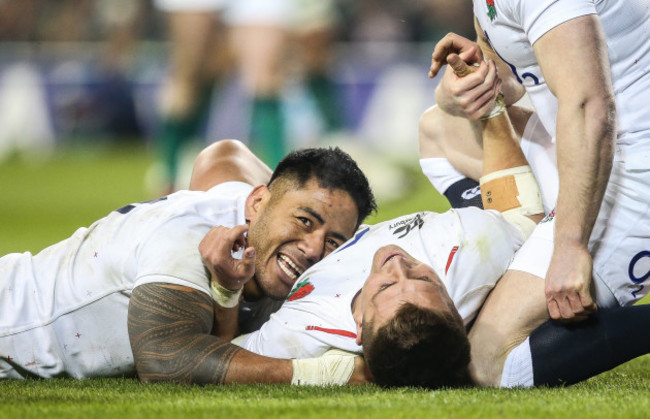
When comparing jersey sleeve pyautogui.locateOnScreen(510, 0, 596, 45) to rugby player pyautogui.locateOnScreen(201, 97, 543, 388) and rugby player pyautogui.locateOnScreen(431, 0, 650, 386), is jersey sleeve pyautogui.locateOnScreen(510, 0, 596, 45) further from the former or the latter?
rugby player pyautogui.locateOnScreen(201, 97, 543, 388)

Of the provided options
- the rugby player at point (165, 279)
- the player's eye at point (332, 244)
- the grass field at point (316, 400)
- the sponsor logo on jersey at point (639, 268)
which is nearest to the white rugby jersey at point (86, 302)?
the rugby player at point (165, 279)

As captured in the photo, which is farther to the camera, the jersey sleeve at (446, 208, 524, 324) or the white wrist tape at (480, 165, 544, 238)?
the white wrist tape at (480, 165, 544, 238)

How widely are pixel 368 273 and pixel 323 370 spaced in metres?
0.43

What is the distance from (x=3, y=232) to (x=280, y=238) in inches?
190

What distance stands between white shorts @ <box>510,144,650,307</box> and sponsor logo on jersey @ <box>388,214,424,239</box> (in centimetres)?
39

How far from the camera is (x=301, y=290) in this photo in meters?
3.54

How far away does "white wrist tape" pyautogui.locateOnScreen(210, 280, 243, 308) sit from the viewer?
3396mm

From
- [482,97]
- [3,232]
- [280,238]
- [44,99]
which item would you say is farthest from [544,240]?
[44,99]

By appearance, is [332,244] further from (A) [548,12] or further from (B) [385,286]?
(A) [548,12]

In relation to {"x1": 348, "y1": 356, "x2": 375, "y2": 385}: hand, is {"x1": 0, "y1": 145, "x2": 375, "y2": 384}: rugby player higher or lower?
higher

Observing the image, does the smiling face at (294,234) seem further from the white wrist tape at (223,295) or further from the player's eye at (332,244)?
the white wrist tape at (223,295)

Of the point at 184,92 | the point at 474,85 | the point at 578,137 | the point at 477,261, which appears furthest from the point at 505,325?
the point at 184,92

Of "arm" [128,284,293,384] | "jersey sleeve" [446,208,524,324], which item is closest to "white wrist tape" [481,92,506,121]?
"jersey sleeve" [446,208,524,324]

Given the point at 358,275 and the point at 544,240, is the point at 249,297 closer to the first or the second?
the point at 358,275
